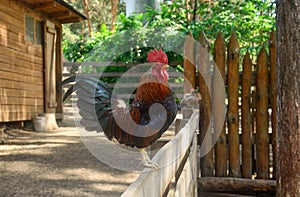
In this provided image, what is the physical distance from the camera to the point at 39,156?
6680 mm

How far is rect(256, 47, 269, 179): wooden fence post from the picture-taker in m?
4.91

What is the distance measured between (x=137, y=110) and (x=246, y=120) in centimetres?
309

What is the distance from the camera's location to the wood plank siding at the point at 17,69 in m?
9.03

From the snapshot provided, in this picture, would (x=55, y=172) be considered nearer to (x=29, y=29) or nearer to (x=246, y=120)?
(x=246, y=120)

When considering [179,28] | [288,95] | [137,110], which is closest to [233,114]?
[288,95]

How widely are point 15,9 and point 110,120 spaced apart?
28.7ft

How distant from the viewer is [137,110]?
2.23 metres

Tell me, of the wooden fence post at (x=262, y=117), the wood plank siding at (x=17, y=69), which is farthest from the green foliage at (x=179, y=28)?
the wooden fence post at (x=262, y=117)

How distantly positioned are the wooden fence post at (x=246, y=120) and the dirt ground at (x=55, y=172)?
163cm

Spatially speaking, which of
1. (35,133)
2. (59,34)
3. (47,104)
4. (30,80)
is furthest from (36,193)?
(59,34)

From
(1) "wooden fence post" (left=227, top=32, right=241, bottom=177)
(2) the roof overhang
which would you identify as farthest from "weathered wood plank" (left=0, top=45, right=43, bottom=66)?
(1) "wooden fence post" (left=227, top=32, right=241, bottom=177)

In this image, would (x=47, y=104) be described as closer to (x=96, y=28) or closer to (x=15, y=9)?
(x=15, y=9)

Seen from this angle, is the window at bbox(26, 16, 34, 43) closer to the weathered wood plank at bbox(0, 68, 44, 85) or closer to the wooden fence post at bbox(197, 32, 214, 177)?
the weathered wood plank at bbox(0, 68, 44, 85)

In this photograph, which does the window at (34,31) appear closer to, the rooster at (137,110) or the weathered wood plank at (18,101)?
the weathered wood plank at (18,101)
